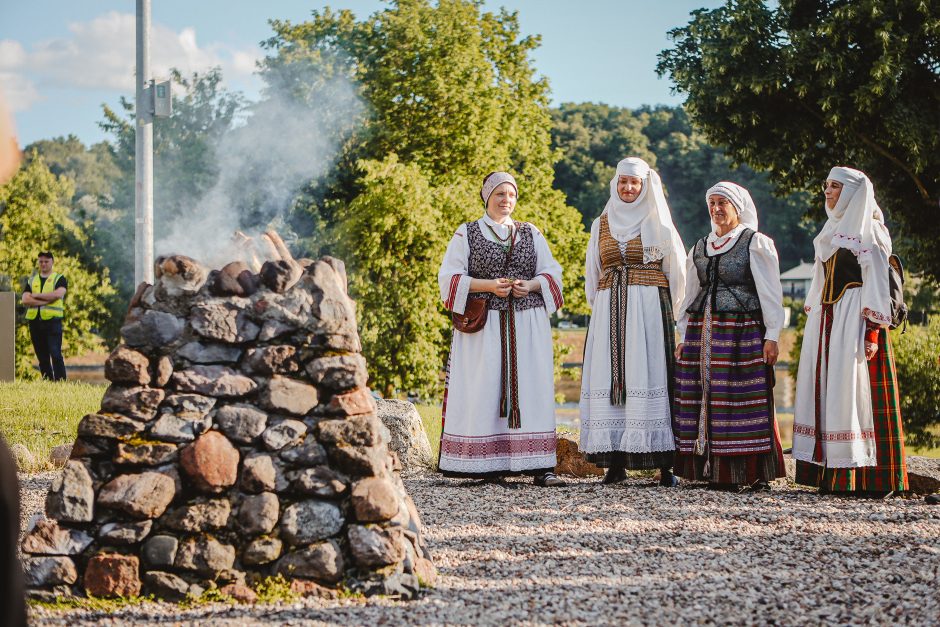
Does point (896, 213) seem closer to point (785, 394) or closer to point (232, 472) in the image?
point (232, 472)

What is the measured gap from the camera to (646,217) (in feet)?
21.6

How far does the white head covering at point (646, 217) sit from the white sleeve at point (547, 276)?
0.50 metres

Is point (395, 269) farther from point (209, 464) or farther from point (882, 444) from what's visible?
point (209, 464)

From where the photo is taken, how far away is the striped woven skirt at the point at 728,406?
621 cm

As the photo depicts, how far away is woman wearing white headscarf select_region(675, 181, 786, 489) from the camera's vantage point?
6.22 metres

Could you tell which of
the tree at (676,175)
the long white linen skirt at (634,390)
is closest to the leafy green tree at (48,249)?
the long white linen skirt at (634,390)

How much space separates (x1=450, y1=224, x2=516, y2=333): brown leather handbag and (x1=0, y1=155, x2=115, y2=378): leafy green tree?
16.7 meters

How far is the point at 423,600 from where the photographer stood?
3732 millimetres

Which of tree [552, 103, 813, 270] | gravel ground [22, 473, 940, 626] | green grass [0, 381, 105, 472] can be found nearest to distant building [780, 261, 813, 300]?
tree [552, 103, 813, 270]

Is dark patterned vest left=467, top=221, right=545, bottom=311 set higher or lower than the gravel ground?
higher

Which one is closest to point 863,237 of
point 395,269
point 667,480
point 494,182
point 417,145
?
point 667,480

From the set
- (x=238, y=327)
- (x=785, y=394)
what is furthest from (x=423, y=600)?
(x=785, y=394)

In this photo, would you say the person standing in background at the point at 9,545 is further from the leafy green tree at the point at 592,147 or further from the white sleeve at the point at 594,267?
the leafy green tree at the point at 592,147

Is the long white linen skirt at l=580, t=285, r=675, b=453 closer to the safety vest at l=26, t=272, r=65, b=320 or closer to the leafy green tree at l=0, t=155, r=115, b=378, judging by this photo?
the safety vest at l=26, t=272, r=65, b=320
